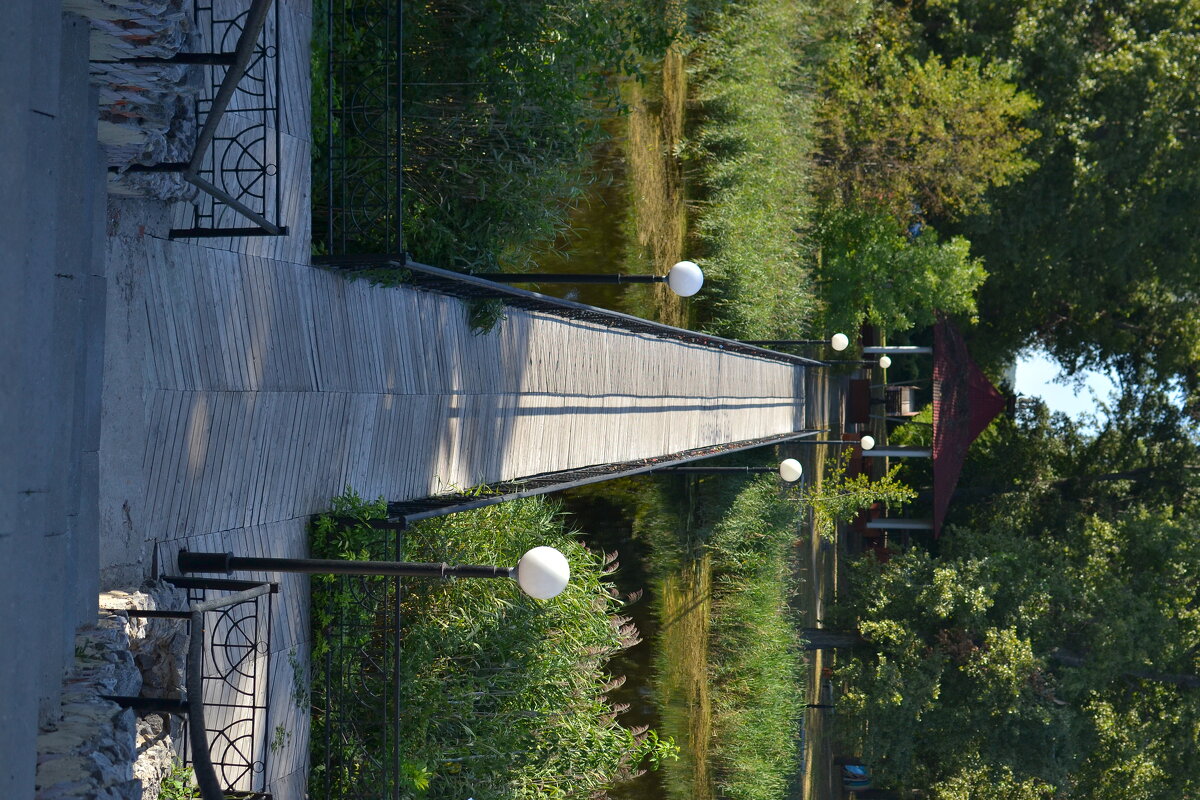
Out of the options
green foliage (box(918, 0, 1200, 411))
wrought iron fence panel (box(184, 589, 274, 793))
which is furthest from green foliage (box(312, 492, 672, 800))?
green foliage (box(918, 0, 1200, 411))

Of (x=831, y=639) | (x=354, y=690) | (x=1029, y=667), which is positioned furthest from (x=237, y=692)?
(x=1029, y=667)

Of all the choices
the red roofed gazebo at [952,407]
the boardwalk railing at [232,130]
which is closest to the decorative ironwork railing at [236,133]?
the boardwalk railing at [232,130]

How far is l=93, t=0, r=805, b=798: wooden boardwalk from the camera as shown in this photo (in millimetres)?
5184

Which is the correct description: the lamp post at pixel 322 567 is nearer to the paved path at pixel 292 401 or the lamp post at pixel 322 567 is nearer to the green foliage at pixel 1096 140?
the paved path at pixel 292 401

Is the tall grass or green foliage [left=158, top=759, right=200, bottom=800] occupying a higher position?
the tall grass

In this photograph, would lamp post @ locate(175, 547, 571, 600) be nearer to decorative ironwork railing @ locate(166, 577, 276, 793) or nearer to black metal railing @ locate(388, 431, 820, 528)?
decorative ironwork railing @ locate(166, 577, 276, 793)

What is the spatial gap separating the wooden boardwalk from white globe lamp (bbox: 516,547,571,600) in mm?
1995

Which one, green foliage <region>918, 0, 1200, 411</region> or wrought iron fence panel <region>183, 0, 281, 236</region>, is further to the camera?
green foliage <region>918, 0, 1200, 411</region>

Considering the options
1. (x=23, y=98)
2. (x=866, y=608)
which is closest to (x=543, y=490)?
(x=23, y=98)

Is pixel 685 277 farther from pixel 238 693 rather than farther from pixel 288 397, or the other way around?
pixel 238 693

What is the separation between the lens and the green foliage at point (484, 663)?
24.2ft

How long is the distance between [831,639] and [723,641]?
4.56 metres

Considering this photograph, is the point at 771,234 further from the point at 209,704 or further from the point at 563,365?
the point at 209,704

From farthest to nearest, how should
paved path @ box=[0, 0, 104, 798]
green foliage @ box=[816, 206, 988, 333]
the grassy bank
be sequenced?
1. green foliage @ box=[816, 206, 988, 333]
2. the grassy bank
3. paved path @ box=[0, 0, 104, 798]
